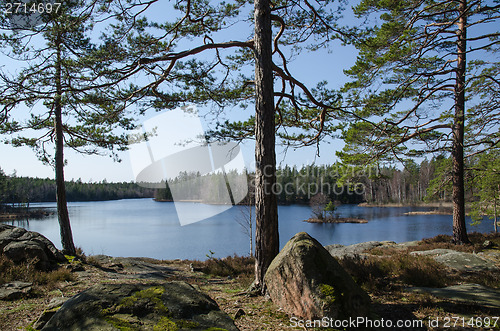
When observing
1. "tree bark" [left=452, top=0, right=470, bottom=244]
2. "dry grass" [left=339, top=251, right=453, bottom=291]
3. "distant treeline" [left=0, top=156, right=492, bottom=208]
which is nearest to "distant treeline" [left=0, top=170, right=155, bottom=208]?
"distant treeline" [left=0, top=156, right=492, bottom=208]

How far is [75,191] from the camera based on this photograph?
298 feet

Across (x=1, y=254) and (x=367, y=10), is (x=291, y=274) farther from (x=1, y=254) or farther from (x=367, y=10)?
(x=367, y=10)

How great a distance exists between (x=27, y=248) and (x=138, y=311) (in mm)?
6405

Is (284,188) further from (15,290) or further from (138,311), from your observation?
(138,311)

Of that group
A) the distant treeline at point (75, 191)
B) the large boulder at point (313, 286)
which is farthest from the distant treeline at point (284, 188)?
the large boulder at point (313, 286)

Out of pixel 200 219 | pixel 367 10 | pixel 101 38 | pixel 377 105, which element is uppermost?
pixel 367 10

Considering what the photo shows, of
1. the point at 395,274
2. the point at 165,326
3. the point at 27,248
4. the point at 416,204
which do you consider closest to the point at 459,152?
the point at 395,274

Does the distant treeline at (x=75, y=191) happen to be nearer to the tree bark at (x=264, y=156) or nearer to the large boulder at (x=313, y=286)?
the tree bark at (x=264, y=156)

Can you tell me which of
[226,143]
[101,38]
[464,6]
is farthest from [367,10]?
[101,38]

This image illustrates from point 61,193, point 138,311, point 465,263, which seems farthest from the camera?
point 61,193

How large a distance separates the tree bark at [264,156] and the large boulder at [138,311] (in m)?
2.19

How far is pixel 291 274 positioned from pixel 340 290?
0.61 meters

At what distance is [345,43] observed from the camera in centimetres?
764

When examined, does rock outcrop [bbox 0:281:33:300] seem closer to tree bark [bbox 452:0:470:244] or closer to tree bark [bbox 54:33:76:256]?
tree bark [bbox 54:33:76:256]
